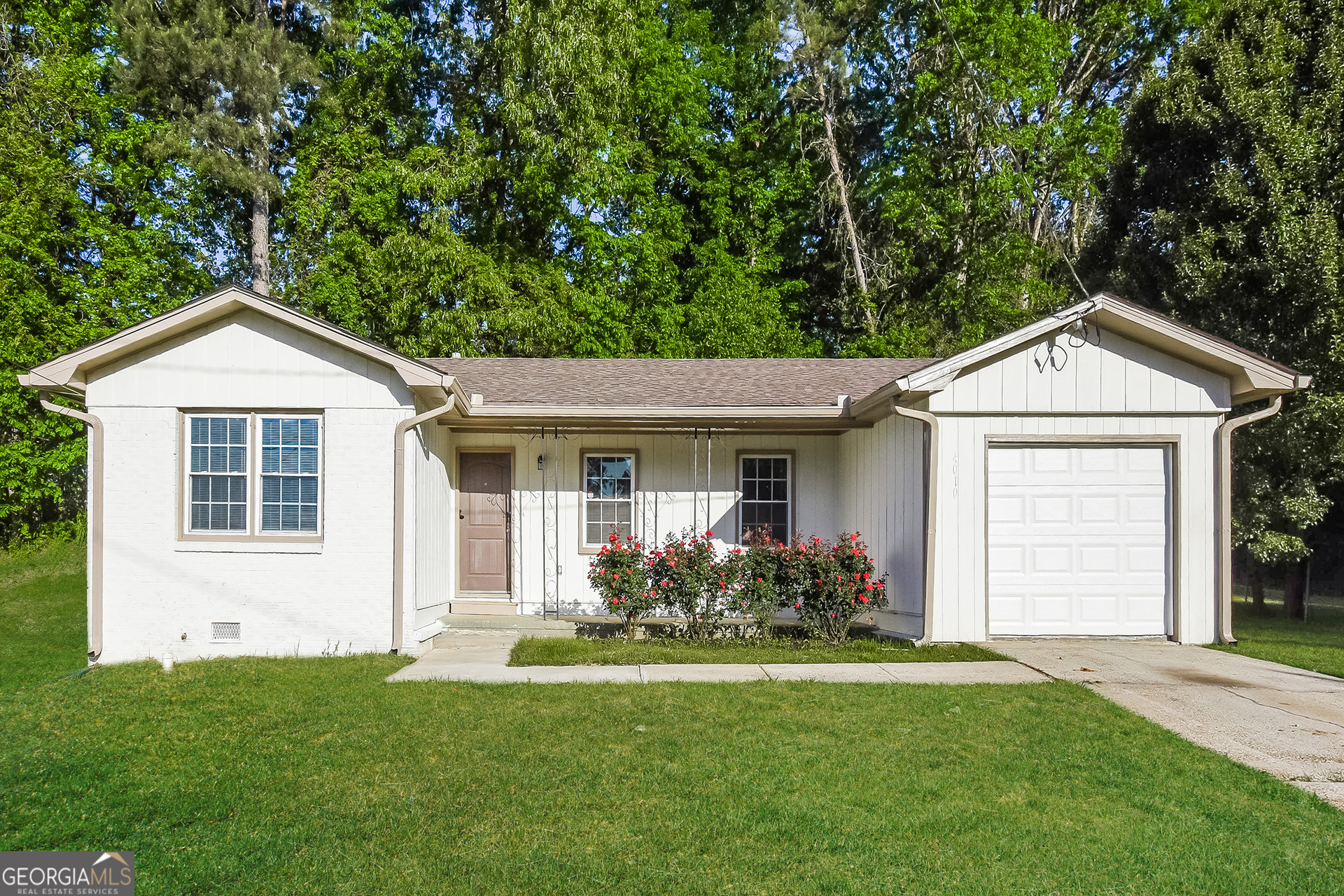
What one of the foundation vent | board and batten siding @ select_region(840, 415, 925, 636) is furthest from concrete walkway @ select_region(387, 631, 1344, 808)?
the foundation vent

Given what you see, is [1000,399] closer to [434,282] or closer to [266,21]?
[434,282]

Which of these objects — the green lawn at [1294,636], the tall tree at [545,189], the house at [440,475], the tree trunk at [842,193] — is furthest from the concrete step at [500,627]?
the tree trunk at [842,193]

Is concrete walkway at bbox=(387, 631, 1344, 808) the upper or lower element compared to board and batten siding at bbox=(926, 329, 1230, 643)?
lower

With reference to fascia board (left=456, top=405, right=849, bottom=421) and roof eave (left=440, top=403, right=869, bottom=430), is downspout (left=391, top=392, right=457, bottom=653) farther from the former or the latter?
fascia board (left=456, top=405, right=849, bottom=421)

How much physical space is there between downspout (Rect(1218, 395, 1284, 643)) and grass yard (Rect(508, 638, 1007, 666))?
281 centimetres

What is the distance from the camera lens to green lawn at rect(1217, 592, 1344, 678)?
9062mm

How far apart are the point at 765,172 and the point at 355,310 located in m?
11.5

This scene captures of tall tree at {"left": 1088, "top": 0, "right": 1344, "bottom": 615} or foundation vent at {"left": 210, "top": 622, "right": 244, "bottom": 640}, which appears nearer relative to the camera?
foundation vent at {"left": 210, "top": 622, "right": 244, "bottom": 640}

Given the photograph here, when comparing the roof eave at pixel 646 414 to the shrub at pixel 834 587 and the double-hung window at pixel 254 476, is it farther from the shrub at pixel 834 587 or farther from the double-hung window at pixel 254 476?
the double-hung window at pixel 254 476

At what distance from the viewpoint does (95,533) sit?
9.15 metres

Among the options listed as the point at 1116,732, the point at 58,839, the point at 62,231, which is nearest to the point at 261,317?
the point at 58,839

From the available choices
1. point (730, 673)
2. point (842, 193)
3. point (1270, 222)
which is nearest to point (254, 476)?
point (730, 673)

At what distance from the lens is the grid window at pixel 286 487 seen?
30.5 ft

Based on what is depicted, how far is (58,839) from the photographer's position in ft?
14.3
